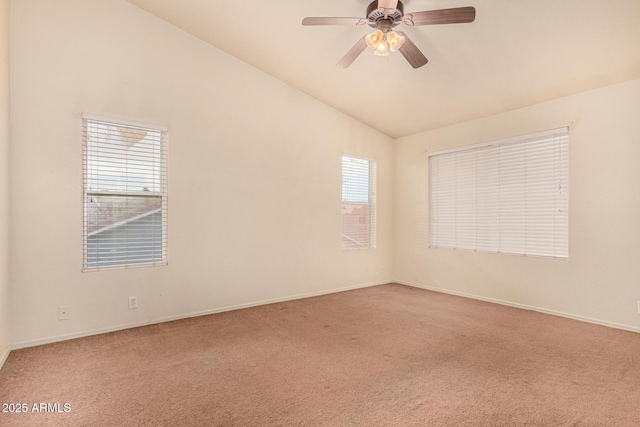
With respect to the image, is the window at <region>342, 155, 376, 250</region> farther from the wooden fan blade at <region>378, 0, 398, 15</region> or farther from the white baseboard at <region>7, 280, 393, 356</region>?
the wooden fan blade at <region>378, 0, 398, 15</region>

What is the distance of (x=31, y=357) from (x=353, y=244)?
156 inches

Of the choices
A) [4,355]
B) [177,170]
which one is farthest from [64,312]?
[177,170]

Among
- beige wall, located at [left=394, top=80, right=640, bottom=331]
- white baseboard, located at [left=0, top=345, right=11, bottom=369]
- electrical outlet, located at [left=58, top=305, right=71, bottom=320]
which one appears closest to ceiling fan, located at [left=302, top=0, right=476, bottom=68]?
beige wall, located at [left=394, top=80, right=640, bottom=331]

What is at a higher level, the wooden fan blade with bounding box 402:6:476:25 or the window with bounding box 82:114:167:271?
the wooden fan blade with bounding box 402:6:476:25

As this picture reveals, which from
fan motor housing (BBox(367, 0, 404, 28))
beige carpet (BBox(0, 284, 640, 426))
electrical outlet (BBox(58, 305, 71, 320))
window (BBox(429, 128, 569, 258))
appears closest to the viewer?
beige carpet (BBox(0, 284, 640, 426))

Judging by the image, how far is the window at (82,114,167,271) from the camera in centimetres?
319

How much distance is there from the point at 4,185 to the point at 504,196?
529cm

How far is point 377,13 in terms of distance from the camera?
7.80 ft

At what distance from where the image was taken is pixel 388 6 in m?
2.29

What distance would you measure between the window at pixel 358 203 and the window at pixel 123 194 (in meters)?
2.66

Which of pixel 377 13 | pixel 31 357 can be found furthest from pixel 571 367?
pixel 31 357

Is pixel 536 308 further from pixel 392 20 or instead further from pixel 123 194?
pixel 123 194

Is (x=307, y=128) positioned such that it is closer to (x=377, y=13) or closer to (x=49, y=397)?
(x=377, y=13)

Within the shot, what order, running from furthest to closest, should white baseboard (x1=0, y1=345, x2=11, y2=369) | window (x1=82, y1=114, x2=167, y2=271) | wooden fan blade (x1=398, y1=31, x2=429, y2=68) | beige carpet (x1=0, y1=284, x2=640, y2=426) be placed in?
window (x1=82, y1=114, x2=167, y2=271) < wooden fan blade (x1=398, y1=31, x2=429, y2=68) < white baseboard (x1=0, y1=345, x2=11, y2=369) < beige carpet (x1=0, y1=284, x2=640, y2=426)
